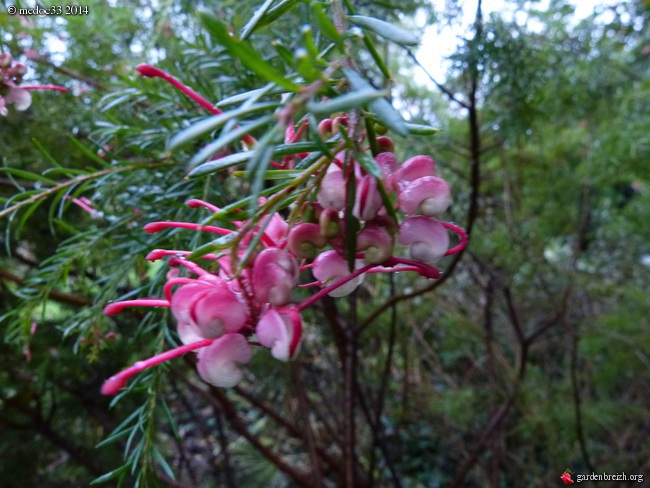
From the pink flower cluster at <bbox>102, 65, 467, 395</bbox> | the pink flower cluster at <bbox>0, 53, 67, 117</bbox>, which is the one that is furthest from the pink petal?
the pink flower cluster at <bbox>102, 65, 467, 395</bbox>

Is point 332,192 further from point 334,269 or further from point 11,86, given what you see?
point 11,86

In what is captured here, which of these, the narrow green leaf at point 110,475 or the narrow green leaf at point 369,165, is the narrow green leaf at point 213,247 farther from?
the narrow green leaf at point 110,475

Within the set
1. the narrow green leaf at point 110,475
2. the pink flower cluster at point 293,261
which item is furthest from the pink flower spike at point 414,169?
the narrow green leaf at point 110,475

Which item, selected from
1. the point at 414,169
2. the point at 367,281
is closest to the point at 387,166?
the point at 414,169

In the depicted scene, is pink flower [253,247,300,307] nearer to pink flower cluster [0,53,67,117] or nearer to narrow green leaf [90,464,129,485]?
narrow green leaf [90,464,129,485]

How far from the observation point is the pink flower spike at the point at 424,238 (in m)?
0.22

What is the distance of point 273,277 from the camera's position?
20 centimetres

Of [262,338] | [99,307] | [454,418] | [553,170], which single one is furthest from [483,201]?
[262,338]

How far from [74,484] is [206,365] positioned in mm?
1032

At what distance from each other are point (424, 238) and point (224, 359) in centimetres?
9

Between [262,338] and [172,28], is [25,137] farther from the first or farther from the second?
[262,338]

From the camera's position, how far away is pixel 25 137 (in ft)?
2.33

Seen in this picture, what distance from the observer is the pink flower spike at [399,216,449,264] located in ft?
0.73

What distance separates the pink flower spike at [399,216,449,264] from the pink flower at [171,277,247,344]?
7 cm
